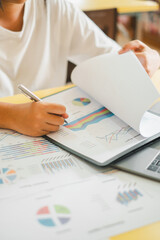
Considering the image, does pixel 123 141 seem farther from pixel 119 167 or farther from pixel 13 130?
pixel 13 130

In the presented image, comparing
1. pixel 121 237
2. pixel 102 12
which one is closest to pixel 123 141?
pixel 121 237

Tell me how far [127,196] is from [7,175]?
0.22 m

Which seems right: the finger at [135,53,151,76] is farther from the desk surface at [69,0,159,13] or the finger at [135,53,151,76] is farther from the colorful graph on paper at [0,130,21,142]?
the desk surface at [69,0,159,13]

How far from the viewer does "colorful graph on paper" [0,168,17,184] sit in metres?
0.51

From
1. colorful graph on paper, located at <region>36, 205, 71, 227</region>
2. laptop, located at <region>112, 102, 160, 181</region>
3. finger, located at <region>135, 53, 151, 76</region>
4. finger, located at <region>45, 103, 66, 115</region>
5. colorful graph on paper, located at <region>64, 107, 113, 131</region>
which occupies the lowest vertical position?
colorful graph on paper, located at <region>36, 205, 71, 227</region>

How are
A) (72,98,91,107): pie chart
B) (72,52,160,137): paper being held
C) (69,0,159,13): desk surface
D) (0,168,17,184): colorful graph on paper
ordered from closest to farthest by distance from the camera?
1. (0,168,17,184): colorful graph on paper
2. (72,52,160,137): paper being held
3. (72,98,91,107): pie chart
4. (69,0,159,13): desk surface

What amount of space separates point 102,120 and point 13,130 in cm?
22

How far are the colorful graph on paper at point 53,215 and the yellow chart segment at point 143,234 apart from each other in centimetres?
8

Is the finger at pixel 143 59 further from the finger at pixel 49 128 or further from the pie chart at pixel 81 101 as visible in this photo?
the finger at pixel 49 128

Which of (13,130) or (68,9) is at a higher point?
(68,9)

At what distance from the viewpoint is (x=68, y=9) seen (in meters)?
1.09

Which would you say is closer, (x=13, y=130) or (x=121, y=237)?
(x=121, y=237)

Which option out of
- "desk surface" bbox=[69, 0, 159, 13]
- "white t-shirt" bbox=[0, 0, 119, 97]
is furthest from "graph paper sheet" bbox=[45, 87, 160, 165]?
"desk surface" bbox=[69, 0, 159, 13]

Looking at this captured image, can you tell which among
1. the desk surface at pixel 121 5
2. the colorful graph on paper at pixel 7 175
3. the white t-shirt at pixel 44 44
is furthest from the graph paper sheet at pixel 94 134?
the desk surface at pixel 121 5
